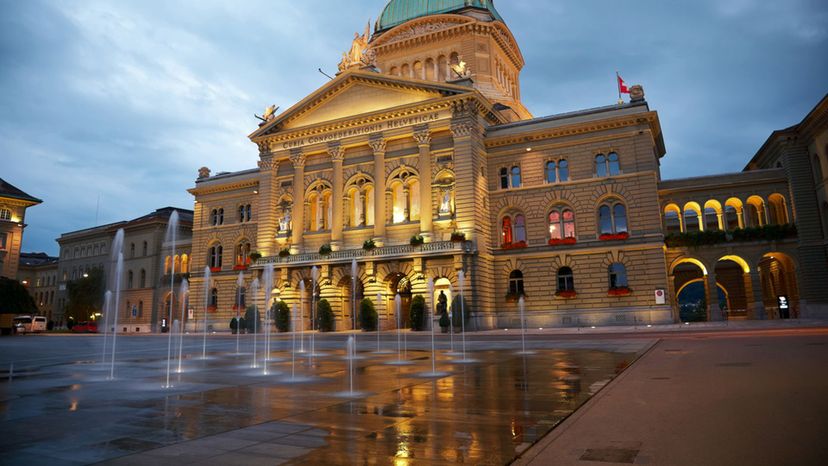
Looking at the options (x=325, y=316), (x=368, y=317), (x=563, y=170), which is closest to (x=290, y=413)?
(x=368, y=317)

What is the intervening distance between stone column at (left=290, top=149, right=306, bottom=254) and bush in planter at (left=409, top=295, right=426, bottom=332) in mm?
13253

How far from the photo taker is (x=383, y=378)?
12445 mm

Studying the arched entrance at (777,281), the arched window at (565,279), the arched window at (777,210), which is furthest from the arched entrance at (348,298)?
the arched window at (777,210)

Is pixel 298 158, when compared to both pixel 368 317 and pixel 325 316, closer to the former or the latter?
pixel 325 316

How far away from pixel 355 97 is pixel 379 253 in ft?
47.8

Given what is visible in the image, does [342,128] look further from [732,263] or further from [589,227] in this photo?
[732,263]

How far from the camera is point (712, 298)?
39.3 m

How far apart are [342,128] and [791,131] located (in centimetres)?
3418

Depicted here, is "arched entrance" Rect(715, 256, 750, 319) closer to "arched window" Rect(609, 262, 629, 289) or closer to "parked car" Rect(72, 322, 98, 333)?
"arched window" Rect(609, 262, 629, 289)

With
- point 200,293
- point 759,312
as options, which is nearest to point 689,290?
point 759,312

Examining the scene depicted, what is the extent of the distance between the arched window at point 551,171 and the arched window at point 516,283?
7806 millimetres

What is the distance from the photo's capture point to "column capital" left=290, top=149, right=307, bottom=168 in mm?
48656

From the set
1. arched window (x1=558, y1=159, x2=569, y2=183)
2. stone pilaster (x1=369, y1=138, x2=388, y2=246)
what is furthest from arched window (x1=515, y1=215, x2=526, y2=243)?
stone pilaster (x1=369, y1=138, x2=388, y2=246)

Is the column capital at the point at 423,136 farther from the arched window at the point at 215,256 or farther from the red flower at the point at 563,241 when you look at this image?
the arched window at the point at 215,256
